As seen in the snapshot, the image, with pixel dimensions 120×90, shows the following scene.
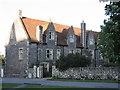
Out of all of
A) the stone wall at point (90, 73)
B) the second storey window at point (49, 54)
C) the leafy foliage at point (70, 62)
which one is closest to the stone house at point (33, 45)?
the second storey window at point (49, 54)

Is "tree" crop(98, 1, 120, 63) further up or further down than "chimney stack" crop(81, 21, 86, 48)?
further down

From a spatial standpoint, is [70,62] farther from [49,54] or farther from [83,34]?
[83,34]

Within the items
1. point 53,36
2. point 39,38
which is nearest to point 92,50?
point 53,36

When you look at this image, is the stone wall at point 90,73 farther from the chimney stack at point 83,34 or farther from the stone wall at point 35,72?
the chimney stack at point 83,34

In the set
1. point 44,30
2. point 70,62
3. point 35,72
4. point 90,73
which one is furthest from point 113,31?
point 44,30

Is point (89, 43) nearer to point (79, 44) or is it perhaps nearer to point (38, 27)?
point (79, 44)

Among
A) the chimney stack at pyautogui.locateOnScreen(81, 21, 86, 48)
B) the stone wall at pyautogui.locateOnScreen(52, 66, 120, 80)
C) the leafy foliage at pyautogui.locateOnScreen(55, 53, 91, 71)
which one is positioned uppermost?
the chimney stack at pyautogui.locateOnScreen(81, 21, 86, 48)

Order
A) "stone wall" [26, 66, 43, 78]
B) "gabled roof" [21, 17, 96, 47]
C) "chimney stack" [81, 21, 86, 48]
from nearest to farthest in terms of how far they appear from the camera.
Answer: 1. "stone wall" [26, 66, 43, 78]
2. "gabled roof" [21, 17, 96, 47]
3. "chimney stack" [81, 21, 86, 48]

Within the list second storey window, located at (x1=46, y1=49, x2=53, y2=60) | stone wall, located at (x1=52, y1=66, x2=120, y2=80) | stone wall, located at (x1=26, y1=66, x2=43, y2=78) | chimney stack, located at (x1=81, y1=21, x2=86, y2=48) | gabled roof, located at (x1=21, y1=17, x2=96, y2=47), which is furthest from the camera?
chimney stack, located at (x1=81, y1=21, x2=86, y2=48)

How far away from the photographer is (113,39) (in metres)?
18.8

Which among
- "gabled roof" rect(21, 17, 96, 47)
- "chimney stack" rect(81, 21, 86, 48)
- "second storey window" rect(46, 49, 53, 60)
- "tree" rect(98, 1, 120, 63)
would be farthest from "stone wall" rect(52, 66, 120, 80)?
"chimney stack" rect(81, 21, 86, 48)

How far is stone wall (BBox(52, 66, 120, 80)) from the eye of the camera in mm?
33000

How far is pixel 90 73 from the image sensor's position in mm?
34594

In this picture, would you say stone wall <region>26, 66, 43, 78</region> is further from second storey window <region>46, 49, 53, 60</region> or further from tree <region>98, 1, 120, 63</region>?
tree <region>98, 1, 120, 63</region>
